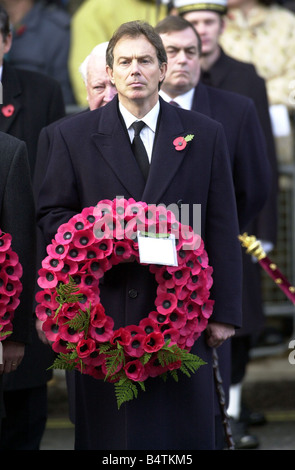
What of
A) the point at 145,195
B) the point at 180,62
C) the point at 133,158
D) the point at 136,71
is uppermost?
the point at 180,62

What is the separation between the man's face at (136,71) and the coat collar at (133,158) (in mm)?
96

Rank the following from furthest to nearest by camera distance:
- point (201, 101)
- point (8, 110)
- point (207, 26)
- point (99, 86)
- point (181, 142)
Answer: point (207, 26) → point (201, 101) → point (8, 110) → point (99, 86) → point (181, 142)

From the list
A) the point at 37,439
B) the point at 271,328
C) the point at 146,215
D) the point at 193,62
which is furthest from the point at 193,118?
the point at 271,328

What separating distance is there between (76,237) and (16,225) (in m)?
0.32

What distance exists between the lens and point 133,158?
5.34 meters

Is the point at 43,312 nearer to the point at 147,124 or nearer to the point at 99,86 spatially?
the point at 147,124

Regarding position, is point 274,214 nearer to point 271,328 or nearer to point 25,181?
point 271,328

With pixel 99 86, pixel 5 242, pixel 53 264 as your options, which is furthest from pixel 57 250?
pixel 99 86

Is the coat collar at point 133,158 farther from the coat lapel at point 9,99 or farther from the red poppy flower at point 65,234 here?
the coat lapel at point 9,99

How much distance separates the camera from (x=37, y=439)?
6.43m

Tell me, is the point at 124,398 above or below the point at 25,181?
below

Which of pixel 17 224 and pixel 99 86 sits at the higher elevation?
pixel 99 86

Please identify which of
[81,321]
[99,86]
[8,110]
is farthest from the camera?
[8,110]

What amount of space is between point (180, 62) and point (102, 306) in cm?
183
